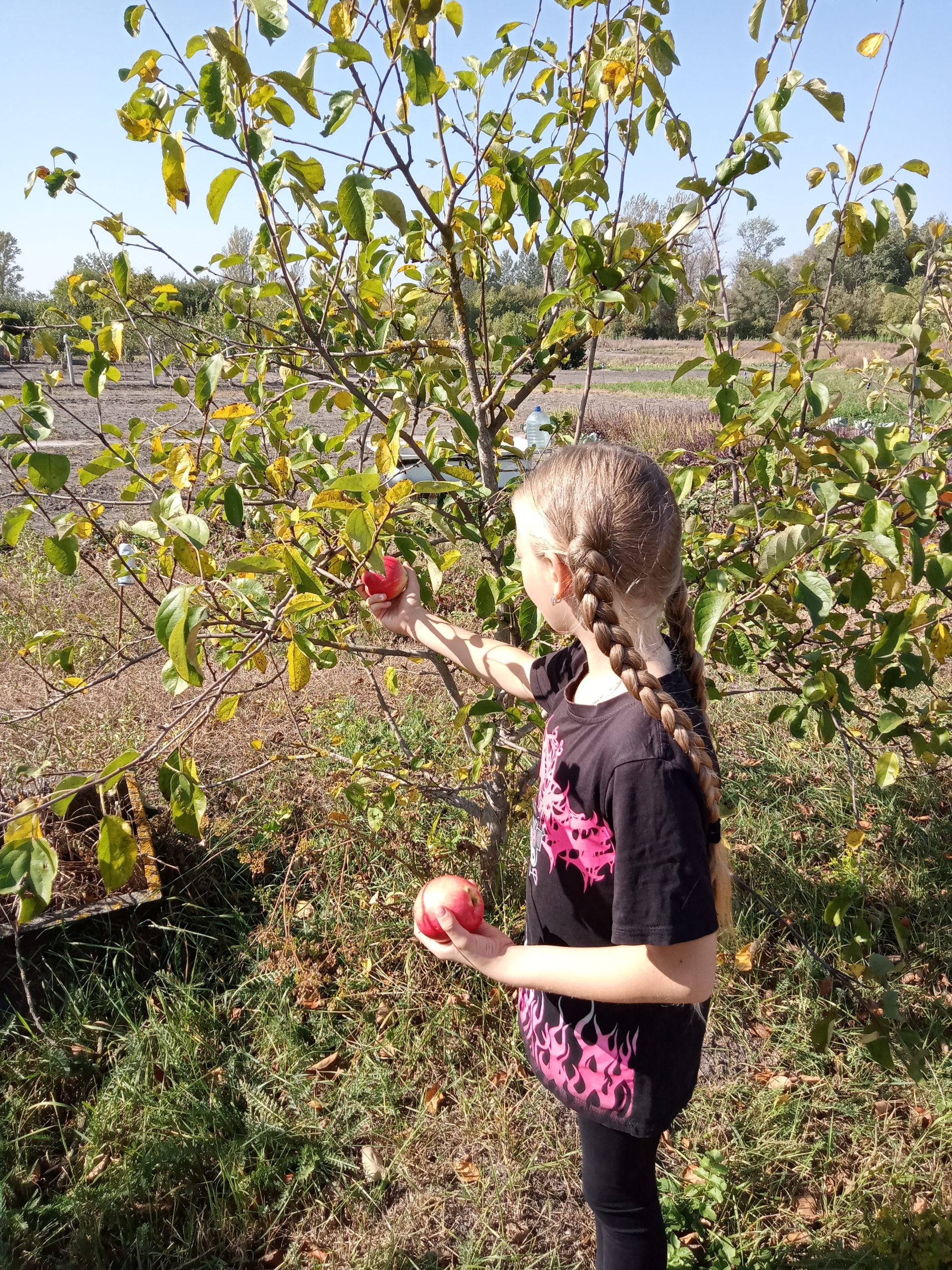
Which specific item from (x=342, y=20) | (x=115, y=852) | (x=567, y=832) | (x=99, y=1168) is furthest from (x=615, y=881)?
(x=99, y=1168)

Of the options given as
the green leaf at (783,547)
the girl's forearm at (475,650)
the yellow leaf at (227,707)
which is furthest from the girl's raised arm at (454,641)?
the green leaf at (783,547)

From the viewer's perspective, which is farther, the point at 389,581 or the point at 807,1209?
the point at 807,1209

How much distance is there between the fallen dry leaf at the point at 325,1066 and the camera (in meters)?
2.16

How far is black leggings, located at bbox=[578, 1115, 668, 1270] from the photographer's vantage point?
1341 millimetres

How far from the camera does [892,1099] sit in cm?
209

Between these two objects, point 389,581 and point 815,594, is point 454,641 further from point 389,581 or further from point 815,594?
point 815,594

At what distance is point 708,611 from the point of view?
1.37 m

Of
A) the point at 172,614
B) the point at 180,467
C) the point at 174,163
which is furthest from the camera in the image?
the point at 180,467

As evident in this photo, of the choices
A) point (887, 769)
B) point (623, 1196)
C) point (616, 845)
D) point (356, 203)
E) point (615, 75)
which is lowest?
point (623, 1196)

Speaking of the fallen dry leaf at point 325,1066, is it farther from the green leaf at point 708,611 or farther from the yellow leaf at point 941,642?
the yellow leaf at point 941,642

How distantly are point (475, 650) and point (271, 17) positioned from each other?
107cm

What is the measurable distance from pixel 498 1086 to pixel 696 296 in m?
1.99

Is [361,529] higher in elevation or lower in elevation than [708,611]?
higher

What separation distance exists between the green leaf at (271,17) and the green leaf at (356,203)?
0.60 feet
